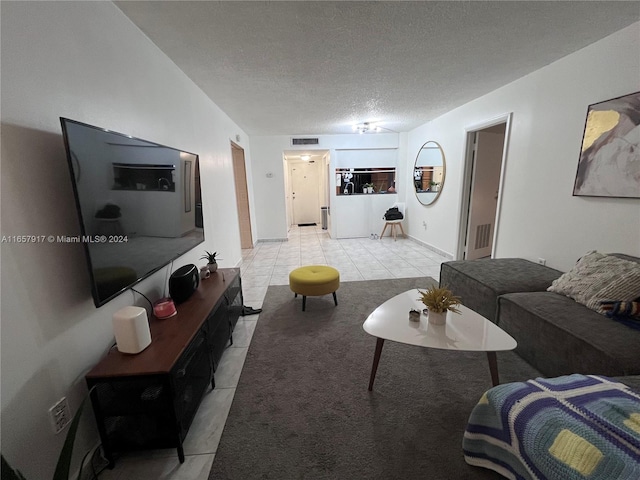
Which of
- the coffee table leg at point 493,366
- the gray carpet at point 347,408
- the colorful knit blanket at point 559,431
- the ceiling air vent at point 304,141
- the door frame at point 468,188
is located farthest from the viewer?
the ceiling air vent at point 304,141

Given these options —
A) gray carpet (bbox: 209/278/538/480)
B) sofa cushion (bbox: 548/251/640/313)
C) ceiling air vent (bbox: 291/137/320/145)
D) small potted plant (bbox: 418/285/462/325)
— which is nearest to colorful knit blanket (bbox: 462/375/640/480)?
gray carpet (bbox: 209/278/538/480)

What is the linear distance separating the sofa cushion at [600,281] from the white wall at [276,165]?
14.4 ft

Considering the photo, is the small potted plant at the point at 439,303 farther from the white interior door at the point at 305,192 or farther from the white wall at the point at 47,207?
the white interior door at the point at 305,192

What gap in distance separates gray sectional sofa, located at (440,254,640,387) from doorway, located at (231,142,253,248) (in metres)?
4.06

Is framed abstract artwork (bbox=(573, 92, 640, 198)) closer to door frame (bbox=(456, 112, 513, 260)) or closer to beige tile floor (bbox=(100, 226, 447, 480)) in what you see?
door frame (bbox=(456, 112, 513, 260))

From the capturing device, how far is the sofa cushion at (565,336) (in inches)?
51.7

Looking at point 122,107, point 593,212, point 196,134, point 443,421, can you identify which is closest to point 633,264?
point 593,212

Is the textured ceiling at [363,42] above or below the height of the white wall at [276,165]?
above

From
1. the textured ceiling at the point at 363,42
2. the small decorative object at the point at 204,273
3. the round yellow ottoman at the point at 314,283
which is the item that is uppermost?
the textured ceiling at the point at 363,42

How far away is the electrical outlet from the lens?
1078mm

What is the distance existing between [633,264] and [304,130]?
4921 mm

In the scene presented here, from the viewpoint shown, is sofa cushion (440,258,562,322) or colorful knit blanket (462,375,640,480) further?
sofa cushion (440,258,562,322)

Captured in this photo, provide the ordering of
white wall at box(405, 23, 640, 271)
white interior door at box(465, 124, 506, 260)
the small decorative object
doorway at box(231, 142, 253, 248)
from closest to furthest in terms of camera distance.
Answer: white wall at box(405, 23, 640, 271), the small decorative object, white interior door at box(465, 124, 506, 260), doorway at box(231, 142, 253, 248)

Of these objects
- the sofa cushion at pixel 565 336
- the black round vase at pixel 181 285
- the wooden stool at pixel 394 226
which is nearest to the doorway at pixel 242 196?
the wooden stool at pixel 394 226
